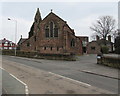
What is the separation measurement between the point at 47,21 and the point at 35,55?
11906 millimetres

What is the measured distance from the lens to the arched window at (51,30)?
42062mm

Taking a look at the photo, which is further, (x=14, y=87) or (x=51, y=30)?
(x=51, y=30)

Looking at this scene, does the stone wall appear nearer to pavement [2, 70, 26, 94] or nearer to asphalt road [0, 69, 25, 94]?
pavement [2, 70, 26, 94]

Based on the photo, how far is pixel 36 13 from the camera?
51594 millimetres

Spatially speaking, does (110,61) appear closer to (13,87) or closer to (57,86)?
(57,86)

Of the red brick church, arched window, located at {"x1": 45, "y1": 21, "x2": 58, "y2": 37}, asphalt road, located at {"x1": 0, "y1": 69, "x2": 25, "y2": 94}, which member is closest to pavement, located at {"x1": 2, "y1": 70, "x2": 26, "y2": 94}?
asphalt road, located at {"x1": 0, "y1": 69, "x2": 25, "y2": 94}

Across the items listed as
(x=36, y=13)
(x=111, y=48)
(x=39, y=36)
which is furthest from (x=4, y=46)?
(x=111, y=48)

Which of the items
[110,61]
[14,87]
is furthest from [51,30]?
[14,87]

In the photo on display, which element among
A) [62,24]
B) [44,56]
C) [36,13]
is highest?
[36,13]

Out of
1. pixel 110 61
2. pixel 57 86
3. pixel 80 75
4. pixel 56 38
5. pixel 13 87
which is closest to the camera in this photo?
pixel 13 87

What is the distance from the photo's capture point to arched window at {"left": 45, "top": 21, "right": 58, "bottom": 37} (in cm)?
4206

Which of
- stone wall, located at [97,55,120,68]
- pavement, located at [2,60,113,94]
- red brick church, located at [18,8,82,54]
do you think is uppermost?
red brick church, located at [18,8,82,54]

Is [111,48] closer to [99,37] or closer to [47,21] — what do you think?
[99,37]

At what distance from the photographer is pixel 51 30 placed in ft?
139
